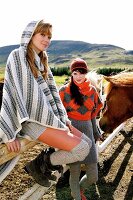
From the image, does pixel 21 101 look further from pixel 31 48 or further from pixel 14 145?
pixel 31 48

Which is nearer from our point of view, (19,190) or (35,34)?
(35,34)

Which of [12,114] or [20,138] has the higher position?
[12,114]

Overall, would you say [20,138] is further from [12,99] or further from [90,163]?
[90,163]

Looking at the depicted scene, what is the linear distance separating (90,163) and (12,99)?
5.65 ft

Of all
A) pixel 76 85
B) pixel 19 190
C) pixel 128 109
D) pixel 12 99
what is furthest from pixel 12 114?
pixel 128 109

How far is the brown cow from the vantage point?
16.0 feet

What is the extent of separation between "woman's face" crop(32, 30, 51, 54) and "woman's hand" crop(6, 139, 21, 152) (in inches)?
34.2

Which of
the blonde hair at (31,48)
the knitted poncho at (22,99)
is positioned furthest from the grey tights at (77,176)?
the blonde hair at (31,48)

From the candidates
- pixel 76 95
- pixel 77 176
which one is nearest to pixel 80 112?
pixel 76 95

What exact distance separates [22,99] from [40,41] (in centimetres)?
58

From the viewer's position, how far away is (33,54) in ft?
9.64

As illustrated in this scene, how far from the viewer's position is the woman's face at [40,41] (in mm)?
2971

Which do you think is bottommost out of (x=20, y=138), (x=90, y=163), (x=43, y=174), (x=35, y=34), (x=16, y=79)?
(x=90, y=163)

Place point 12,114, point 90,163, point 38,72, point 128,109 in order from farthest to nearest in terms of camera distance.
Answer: point 128,109 → point 90,163 → point 38,72 → point 12,114
